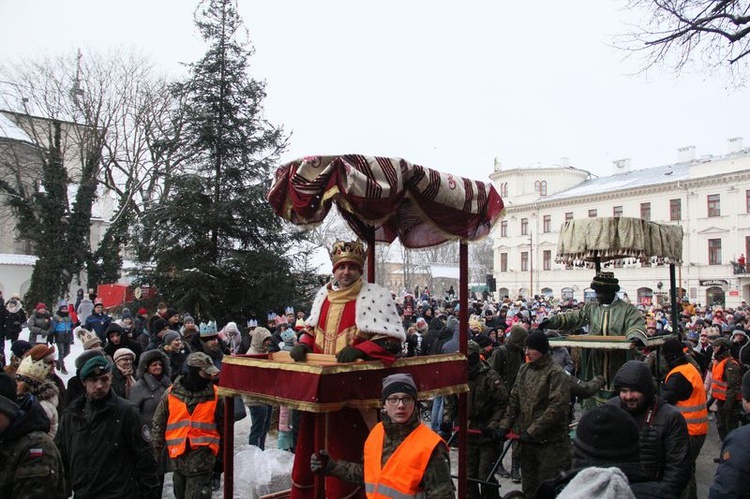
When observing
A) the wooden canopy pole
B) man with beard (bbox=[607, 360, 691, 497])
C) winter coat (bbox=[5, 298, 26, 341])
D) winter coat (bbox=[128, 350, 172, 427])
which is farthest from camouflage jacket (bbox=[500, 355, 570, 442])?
winter coat (bbox=[5, 298, 26, 341])

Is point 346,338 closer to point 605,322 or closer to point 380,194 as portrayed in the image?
point 380,194

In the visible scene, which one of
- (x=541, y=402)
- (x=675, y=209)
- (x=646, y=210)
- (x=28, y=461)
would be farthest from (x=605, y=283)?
(x=646, y=210)

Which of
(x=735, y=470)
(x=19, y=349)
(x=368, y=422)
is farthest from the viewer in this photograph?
(x=19, y=349)

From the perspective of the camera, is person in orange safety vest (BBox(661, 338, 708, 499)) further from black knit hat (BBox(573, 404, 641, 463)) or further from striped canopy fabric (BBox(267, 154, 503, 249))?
black knit hat (BBox(573, 404, 641, 463))

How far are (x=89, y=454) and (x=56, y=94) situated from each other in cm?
2903

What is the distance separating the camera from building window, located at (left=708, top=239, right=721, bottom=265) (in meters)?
46.8

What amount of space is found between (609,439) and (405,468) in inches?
46.5

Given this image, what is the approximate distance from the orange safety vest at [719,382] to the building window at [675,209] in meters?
44.3

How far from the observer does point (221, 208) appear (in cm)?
1680

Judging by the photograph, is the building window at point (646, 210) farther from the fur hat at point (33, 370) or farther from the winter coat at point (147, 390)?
the fur hat at point (33, 370)

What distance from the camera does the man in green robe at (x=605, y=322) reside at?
8.22 m

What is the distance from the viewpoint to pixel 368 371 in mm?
4711

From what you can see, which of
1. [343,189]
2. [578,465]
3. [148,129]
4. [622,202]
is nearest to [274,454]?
[343,189]

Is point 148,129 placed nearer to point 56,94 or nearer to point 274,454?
point 56,94
